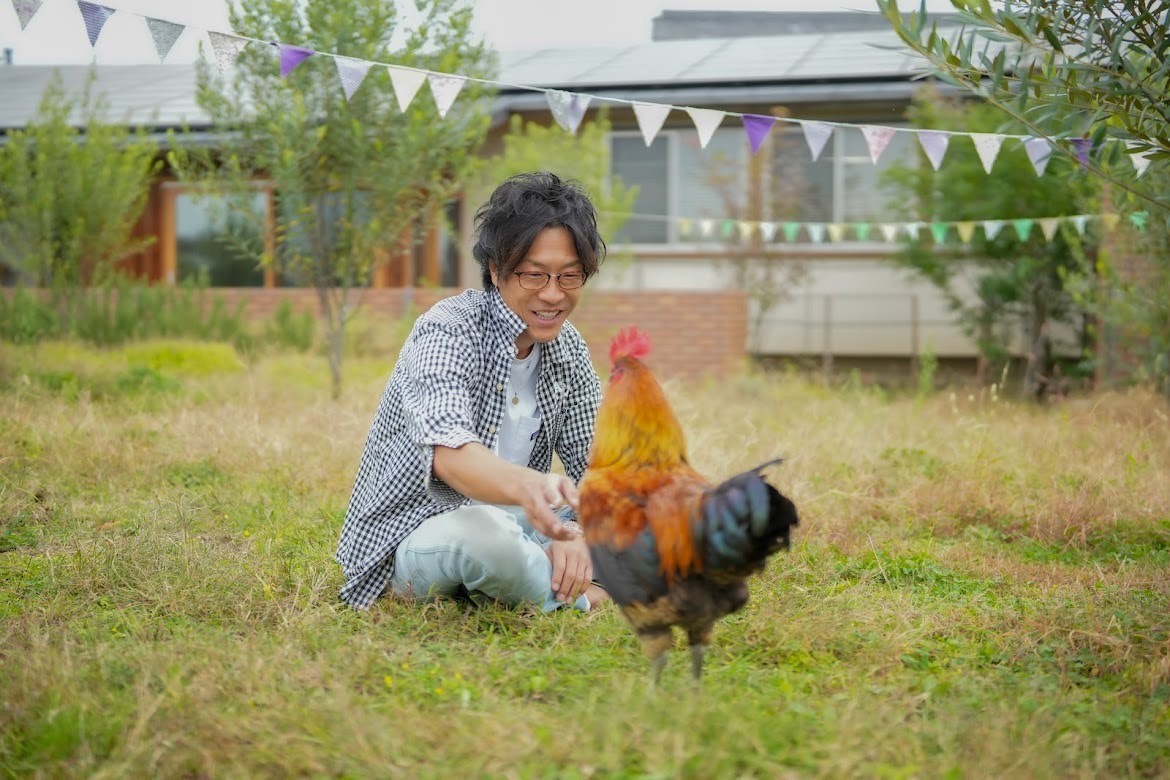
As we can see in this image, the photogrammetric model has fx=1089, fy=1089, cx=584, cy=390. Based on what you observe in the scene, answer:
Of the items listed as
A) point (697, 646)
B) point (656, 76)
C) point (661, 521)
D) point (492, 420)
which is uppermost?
point (656, 76)

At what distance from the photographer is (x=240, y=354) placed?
38.6 feet

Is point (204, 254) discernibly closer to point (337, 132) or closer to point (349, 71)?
point (337, 132)

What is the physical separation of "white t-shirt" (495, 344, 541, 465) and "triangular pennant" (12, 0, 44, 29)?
335 centimetres

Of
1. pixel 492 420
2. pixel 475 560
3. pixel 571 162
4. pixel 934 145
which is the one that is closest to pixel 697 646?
pixel 475 560

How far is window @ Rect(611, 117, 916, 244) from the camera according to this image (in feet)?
41.6

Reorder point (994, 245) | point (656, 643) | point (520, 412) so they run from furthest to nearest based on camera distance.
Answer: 1. point (994, 245)
2. point (520, 412)
3. point (656, 643)

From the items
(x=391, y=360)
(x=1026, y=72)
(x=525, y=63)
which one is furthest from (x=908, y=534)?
(x=525, y=63)

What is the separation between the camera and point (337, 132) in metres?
8.38

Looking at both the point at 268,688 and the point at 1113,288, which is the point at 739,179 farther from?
the point at 268,688

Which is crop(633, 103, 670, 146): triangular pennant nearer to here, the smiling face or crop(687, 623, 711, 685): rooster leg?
the smiling face

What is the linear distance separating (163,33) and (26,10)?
625mm

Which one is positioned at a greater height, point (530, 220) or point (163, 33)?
point (163, 33)

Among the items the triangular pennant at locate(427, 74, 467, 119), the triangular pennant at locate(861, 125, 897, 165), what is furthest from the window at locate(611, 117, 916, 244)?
the triangular pennant at locate(427, 74, 467, 119)

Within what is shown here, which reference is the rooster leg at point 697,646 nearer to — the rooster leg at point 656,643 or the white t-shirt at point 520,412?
the rooster leg at point 656,643
